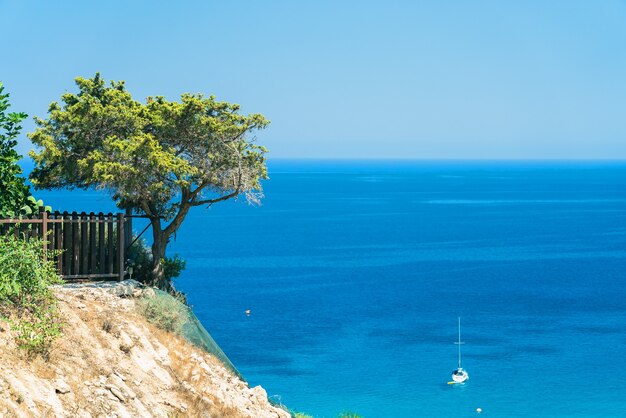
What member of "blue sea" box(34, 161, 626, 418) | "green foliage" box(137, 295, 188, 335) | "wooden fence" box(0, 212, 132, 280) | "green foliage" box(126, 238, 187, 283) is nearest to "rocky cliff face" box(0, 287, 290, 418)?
"green foliage" box(137, 295, 188, 335)

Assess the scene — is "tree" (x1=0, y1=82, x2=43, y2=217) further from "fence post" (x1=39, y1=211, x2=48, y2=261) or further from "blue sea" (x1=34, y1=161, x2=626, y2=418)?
"blue sea" (x1=34, y1=161, x2=626, y2=418)

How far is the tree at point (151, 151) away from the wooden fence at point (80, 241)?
142 inches

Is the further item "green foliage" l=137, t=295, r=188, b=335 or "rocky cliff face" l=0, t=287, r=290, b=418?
"green foliage" l=137, t=295, r=188, b=335

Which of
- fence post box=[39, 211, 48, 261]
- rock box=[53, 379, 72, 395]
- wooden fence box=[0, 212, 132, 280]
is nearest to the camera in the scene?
rock box=[53, 379, 72, 395]

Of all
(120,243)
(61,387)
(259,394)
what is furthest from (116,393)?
(120,243)

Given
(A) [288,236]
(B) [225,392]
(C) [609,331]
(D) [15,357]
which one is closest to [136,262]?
(B) [225,392]

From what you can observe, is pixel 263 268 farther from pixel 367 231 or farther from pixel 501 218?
pixel 501 218

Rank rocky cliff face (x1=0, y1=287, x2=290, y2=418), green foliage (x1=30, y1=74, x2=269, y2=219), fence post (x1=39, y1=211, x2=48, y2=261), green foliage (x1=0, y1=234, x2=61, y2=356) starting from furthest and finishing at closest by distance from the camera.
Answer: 1. green foliage (x1=30, y1=74, x2=269, y2=219)
2. fence post (x1=39, y1=211, x2=48, y2=261)
3. green foliage (x1=0, y1=234, x2=61, y2=356)
4. rocky cliff face (x1=0, y1=287, x2=290, y2=418)

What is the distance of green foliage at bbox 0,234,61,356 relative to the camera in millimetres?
15772

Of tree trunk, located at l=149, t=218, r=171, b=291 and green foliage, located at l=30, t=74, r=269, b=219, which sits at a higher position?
green foliage, located at l=30, t=74, r=269, b=219

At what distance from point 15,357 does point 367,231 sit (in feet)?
384

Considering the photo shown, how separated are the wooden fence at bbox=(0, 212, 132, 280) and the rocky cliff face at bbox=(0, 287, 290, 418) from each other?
1.34 m

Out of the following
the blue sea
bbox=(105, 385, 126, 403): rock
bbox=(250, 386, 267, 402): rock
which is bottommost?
the blue sea

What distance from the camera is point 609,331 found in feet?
230
